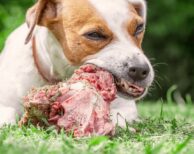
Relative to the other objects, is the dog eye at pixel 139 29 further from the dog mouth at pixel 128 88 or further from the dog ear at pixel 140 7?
the dog mouth at pixel 128 88

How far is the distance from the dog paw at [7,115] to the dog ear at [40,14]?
471 mm

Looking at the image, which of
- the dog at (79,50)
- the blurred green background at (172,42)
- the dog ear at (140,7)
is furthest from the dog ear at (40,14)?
the blurred green background at (172,42)

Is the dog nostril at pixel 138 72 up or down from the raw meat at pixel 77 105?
down

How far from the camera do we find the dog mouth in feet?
14.3

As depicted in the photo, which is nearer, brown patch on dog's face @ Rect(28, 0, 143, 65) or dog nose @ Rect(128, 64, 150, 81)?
dog nose @ Rect(128, 64, 150, 81)

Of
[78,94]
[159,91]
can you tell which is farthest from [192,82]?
[78,94]

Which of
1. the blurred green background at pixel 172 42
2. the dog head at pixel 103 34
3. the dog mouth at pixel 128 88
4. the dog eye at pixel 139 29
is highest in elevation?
the dog head at pixel 103 34

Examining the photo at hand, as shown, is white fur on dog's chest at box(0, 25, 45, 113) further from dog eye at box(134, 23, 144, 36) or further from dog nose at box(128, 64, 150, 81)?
dog nose at box(128, 64, 150, 81)

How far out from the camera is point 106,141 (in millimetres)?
3633

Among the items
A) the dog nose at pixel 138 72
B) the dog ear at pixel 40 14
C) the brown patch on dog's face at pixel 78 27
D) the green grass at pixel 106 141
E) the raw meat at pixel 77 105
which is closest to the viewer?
the green grass at pixel 106 141

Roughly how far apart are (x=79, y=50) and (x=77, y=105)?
0.63 meters

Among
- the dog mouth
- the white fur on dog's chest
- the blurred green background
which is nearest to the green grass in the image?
the dog mouth

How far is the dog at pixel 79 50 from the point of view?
14.3 ft

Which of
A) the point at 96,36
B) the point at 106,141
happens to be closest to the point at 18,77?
the point at 96,36
